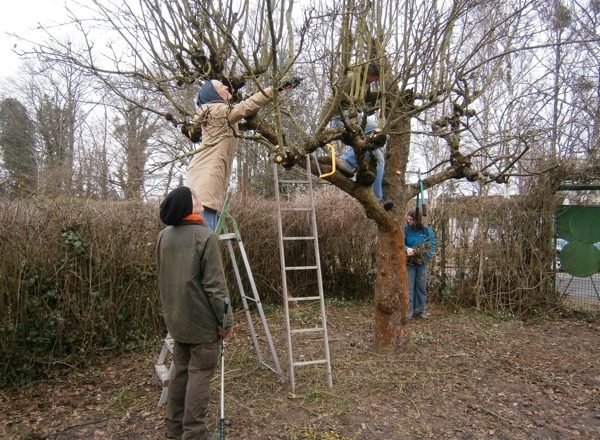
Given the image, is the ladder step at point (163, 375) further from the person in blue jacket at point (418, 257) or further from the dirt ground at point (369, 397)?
the person in blue jacket at point (418, 257)

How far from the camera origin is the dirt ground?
148 inches

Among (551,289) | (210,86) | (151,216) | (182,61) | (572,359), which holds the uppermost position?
(182,61)

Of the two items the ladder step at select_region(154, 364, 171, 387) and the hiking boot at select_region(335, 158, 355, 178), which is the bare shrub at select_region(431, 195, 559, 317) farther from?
the ladder step at select_region(154, 364, 171, 387)

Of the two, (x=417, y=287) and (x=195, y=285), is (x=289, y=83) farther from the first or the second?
(x=417, y=287)

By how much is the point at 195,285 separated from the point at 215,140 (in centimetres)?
139

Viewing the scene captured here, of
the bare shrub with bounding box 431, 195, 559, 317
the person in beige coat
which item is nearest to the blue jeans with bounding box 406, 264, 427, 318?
the bare shrub with bounding box 431, 195, 559, 317

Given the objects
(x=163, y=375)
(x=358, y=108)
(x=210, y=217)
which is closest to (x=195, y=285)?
(x=210, y=217)

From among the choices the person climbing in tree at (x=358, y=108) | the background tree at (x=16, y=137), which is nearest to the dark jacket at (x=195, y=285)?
the person climbing in tree at (x=358, y=108)

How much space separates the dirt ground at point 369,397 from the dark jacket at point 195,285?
1025 millimetres

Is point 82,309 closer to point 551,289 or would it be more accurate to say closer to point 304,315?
point 304,315

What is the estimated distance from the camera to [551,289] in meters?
7.73

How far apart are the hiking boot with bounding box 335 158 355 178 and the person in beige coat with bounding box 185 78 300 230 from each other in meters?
1.28

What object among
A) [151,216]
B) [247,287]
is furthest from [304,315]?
[151,216]

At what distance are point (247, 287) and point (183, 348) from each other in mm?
4768
